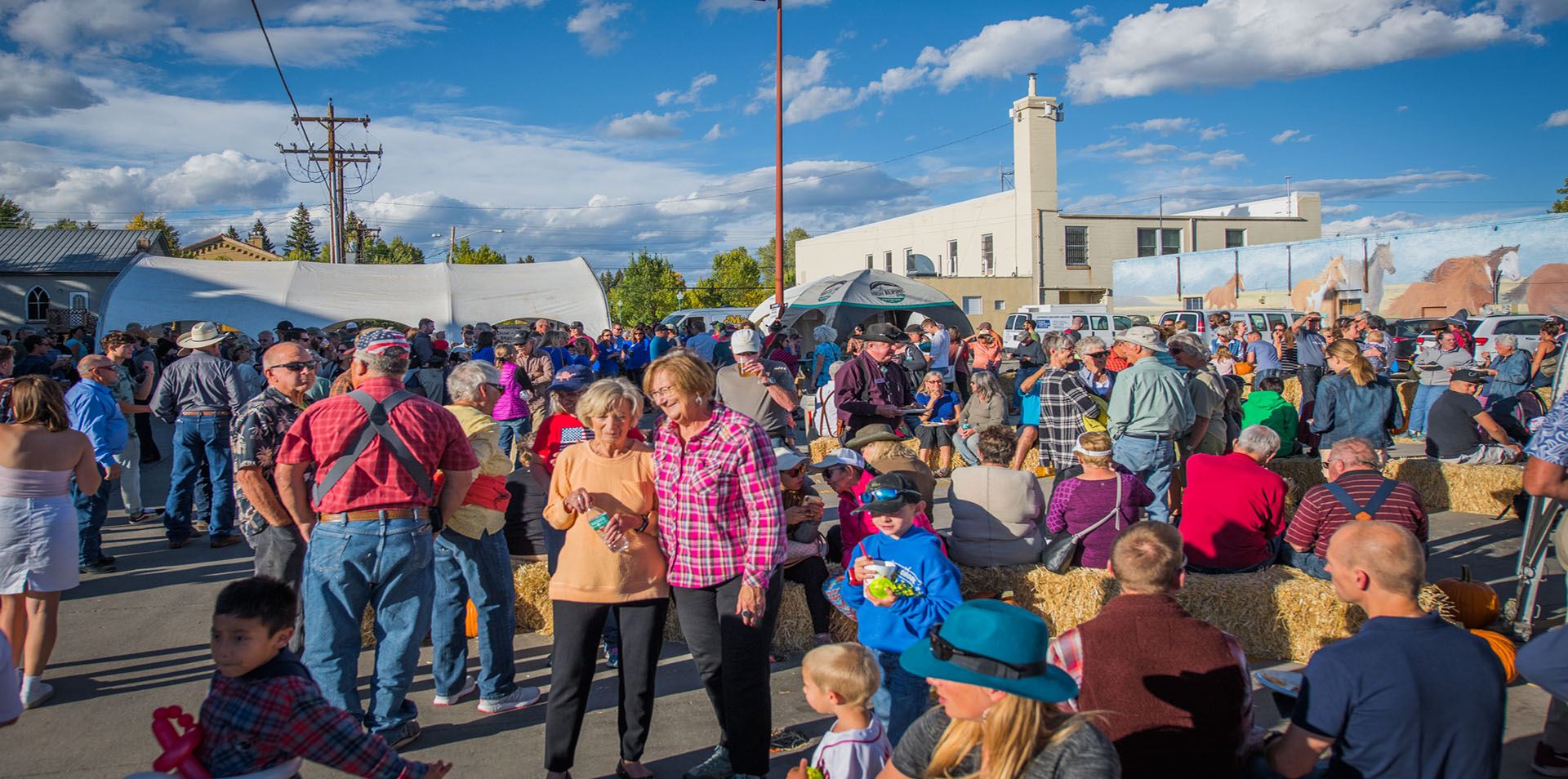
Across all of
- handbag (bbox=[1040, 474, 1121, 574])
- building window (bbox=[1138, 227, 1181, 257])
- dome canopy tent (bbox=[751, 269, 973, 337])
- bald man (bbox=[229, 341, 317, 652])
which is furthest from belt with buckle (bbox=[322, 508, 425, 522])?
building window (bbox=[1138, 227, 1181, 257])

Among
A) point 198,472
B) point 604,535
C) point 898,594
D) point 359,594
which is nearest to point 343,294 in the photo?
point 198,472

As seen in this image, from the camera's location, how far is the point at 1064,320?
2466cm

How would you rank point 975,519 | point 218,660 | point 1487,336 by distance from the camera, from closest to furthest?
point 218,660, point 975,519, point 1487,336

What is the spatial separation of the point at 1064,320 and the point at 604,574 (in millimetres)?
22778

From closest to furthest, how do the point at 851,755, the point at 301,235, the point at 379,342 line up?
the point at 851,755 → the point at 379,342 → the point at 301,235

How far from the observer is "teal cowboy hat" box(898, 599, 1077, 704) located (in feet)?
6.98

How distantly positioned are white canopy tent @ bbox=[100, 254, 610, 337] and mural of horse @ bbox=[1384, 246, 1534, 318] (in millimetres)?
25737

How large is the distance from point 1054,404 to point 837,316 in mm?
16264

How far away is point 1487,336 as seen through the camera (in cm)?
1909

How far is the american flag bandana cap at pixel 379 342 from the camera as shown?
3.79 m

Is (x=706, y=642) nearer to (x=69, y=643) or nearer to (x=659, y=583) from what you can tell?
(x=659, y=583)

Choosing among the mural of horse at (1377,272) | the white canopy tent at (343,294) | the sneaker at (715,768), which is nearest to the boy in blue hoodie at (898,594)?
the sneaker at (715,768)

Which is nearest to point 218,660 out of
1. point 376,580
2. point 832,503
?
point 376,580

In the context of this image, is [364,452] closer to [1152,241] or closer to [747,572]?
[747,572]
